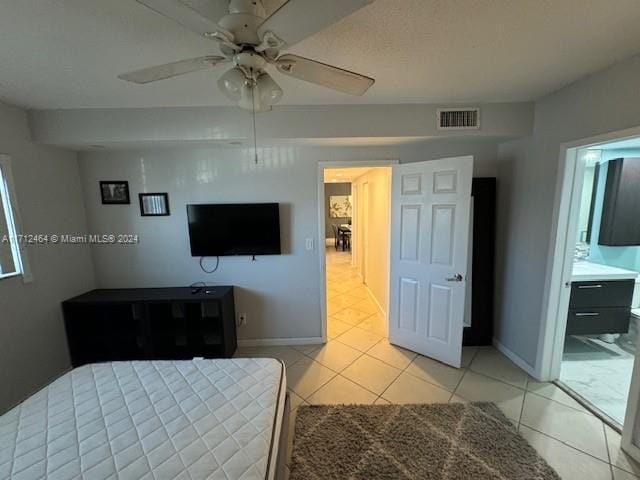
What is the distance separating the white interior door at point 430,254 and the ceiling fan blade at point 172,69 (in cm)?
204

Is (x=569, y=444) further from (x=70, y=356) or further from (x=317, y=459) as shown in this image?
(x=70, y=356)

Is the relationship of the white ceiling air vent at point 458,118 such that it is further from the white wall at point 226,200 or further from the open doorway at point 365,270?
the open doorway at point 365,270

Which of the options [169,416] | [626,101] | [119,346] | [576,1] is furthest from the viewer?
[119,346]

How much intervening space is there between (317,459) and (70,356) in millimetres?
2556

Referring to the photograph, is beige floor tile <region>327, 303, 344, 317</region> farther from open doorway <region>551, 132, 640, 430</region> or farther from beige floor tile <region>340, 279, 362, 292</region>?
open doorway <region>551, 132, 640, 430</region>

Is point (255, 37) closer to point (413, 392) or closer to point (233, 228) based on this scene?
point (233, 228)

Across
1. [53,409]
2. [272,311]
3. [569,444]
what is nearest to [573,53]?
[569,444]

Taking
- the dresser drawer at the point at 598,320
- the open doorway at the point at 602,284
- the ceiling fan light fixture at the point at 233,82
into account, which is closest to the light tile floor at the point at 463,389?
the open doorway at the point at 602,284

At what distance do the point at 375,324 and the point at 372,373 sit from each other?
1054 mm

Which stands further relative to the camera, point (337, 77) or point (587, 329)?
point (587, 329)

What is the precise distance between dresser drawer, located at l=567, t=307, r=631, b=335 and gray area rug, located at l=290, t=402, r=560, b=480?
1.33 metres

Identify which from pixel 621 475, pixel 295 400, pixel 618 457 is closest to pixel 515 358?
pixel 618 457

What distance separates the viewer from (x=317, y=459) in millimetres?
1678

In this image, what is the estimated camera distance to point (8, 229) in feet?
6.98
